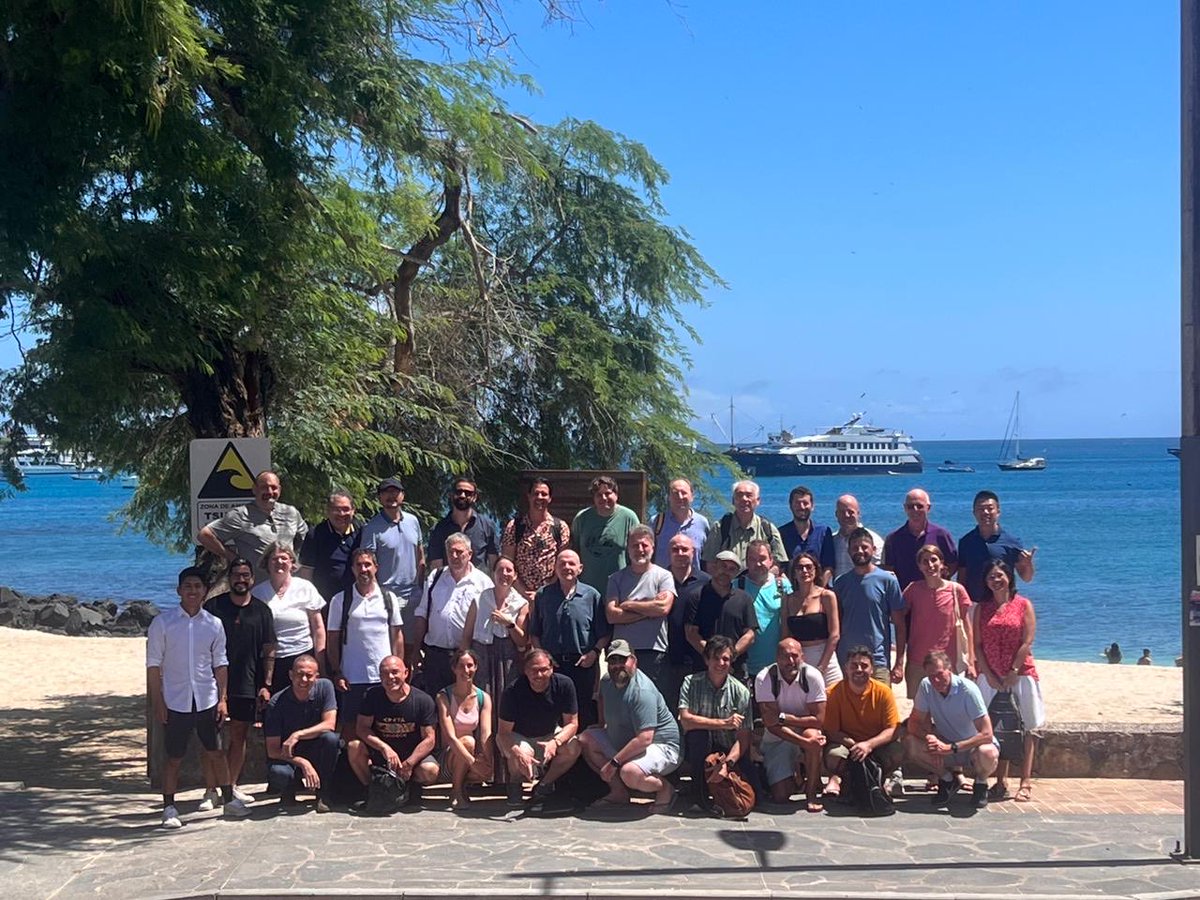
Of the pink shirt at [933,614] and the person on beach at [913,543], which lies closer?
the pink shirt at [933,614]

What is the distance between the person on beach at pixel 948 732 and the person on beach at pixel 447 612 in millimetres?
3187

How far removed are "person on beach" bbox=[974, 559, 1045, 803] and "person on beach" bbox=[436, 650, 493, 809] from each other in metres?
3.59

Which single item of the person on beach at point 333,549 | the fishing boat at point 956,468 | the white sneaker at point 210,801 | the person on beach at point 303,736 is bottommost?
the white sneaker at point 210,801

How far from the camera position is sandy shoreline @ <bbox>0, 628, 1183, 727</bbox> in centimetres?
1606

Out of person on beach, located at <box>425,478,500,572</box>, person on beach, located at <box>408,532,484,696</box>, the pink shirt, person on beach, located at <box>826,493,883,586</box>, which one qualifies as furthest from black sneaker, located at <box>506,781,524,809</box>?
the pink shirt

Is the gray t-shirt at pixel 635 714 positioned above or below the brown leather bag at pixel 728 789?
above

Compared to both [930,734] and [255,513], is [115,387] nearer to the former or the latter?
[255,513]

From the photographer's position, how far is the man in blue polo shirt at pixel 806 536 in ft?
33.0

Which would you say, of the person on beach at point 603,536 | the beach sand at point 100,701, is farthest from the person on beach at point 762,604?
the beach sand at point 100,701

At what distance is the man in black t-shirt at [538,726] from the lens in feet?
29.7

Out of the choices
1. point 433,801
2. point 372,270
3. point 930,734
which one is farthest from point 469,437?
point 930,734

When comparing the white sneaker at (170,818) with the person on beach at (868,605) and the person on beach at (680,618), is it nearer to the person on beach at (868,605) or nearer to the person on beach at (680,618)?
the person on beach at (680,618)

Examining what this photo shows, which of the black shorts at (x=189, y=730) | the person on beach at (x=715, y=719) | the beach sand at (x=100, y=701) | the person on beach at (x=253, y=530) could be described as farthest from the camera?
the beach sand at (x=100, y=701)

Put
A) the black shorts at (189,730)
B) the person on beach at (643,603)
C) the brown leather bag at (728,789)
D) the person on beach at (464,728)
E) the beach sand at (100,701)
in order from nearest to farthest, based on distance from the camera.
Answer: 1. the brown leather bag at (728,789)
2. the black shorts at (189,730)
3. the person on beach at (464,728)
4. the person on beach at (643,603)
5. the beach sand at (100,701)
